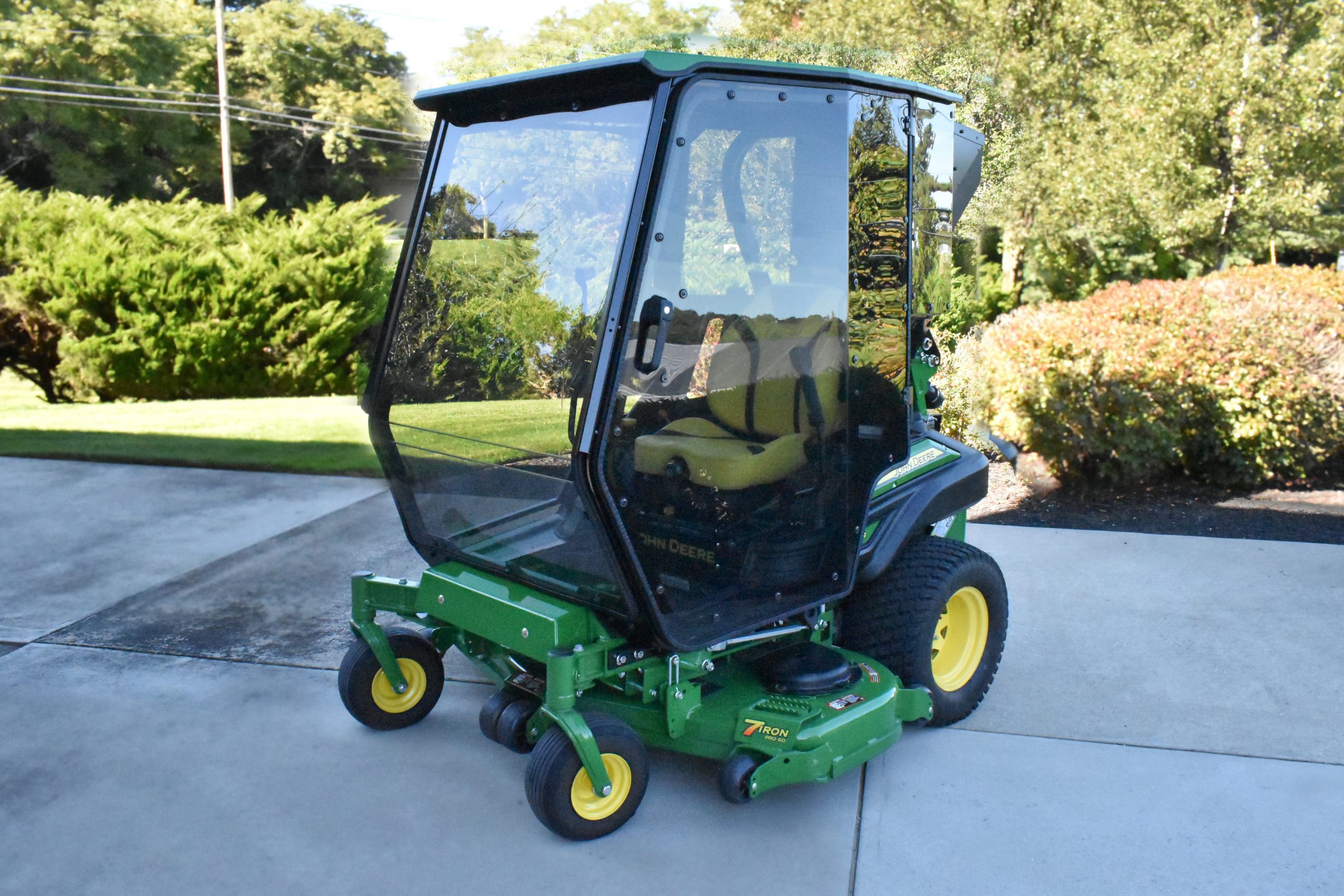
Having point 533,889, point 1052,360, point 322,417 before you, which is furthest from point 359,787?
point 322,417

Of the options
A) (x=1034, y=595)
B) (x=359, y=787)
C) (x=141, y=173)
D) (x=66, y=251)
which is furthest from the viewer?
(x=141, y=173)

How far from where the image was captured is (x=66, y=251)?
37.9 feet

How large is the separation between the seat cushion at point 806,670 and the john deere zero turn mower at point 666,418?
0.01 m

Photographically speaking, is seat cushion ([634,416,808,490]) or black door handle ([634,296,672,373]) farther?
seat cushion ([634,416,808,490])

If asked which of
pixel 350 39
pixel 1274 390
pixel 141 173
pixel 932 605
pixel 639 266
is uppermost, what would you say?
pixel 350 39

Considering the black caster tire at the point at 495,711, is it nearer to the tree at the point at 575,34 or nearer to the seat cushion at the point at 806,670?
the seat cushion at the point at 806,670

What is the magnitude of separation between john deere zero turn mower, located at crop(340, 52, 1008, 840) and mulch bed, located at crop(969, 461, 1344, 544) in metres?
2.95

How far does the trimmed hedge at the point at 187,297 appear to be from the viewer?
11531 millimetres

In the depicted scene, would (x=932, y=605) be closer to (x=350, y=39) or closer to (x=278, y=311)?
(x=278, y=311)

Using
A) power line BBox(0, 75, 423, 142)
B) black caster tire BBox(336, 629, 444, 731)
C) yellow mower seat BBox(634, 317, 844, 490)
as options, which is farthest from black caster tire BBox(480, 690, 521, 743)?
power line BBox(0, 75, 423, 142)

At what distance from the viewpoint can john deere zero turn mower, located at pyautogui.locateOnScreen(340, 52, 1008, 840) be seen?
2.80 m

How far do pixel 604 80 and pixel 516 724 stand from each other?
182 centimetres

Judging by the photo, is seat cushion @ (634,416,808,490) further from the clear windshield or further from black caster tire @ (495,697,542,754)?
black caster tire @ (495,697,542,754)

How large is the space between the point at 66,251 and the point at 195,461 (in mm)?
5415
